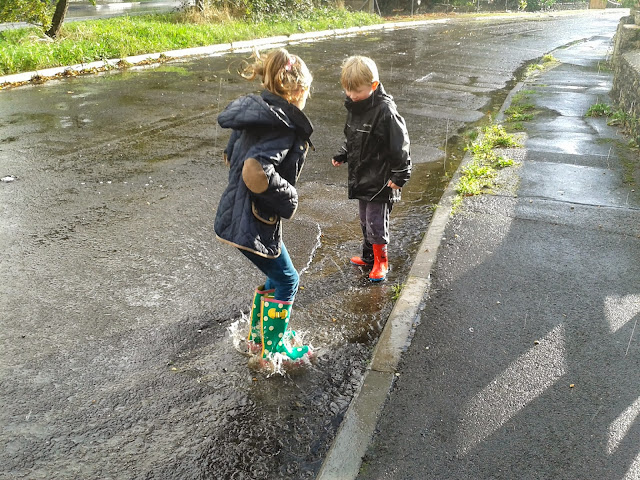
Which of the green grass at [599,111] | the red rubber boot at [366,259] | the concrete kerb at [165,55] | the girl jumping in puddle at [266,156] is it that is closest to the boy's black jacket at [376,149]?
the red rubber boot at [366,259]

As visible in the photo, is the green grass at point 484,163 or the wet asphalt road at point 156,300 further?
the green grass at point 484,163

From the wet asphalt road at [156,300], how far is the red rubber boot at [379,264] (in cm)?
8

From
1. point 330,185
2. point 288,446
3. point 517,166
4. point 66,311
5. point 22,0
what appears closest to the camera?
point 288,446

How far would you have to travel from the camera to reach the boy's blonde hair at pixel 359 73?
4.11m

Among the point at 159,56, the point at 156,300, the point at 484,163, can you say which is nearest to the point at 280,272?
the point at 156,300

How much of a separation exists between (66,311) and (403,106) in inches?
318

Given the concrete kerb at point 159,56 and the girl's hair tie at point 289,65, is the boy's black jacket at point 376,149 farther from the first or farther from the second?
the concrete kerb at point 159,56

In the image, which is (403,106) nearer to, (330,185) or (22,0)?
(330,185)

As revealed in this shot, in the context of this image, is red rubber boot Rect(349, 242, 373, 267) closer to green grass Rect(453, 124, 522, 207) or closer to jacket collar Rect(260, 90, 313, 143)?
green grass Rect(453, 124, 522, 207)

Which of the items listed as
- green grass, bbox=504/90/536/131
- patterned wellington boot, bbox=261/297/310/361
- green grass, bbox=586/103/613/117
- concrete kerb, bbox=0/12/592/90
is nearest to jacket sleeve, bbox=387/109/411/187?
patterned wellington boot, bbox=261/297/310/361

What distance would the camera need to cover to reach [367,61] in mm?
4121

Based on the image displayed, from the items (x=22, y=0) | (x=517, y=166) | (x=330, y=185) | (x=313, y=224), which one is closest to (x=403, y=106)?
(x=517, y=166)

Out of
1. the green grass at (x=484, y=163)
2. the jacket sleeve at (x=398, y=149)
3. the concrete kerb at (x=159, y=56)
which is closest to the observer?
the jacket sleeve at (x=398, y=149)

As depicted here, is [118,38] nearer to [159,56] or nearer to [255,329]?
[159,56]
